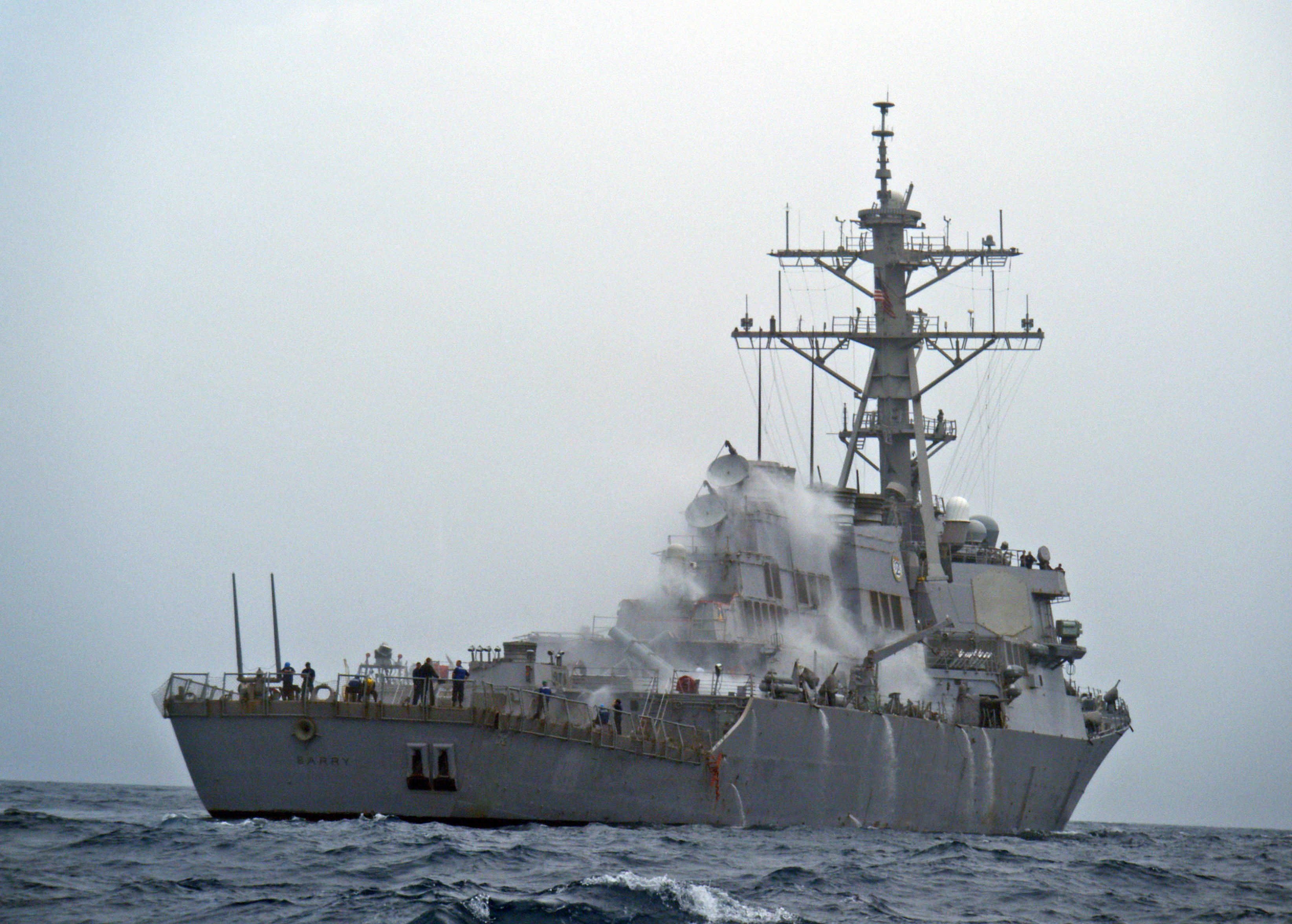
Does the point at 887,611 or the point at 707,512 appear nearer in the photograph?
the point at 707,512

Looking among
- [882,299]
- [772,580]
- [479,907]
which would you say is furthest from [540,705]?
[882,299]

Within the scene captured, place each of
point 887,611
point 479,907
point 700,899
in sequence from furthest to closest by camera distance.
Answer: point 887,611 < point 700,899 < point 479,907

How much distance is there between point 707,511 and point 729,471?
1.10 metres

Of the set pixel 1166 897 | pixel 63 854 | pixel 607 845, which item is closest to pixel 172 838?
pixel 63 854

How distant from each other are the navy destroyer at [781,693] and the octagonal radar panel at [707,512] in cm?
5

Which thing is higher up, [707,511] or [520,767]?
[707,511]

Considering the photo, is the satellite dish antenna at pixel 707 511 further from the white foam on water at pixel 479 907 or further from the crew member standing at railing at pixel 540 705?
the white foam on water at pixel 479 907

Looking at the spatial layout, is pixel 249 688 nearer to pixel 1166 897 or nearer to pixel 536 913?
pixel 536 913

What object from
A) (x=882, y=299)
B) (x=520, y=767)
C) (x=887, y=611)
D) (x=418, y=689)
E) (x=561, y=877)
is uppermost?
(x=882, y=299)

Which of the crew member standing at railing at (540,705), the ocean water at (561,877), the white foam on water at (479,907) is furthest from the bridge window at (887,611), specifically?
the white foam on water at (479,907)

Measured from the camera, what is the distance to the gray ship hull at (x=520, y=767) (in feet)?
76.5

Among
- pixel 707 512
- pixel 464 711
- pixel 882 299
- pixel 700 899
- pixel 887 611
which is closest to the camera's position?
pixel 700 899

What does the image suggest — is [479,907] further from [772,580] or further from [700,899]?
[772,580]

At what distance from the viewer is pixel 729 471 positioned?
32156 mm
